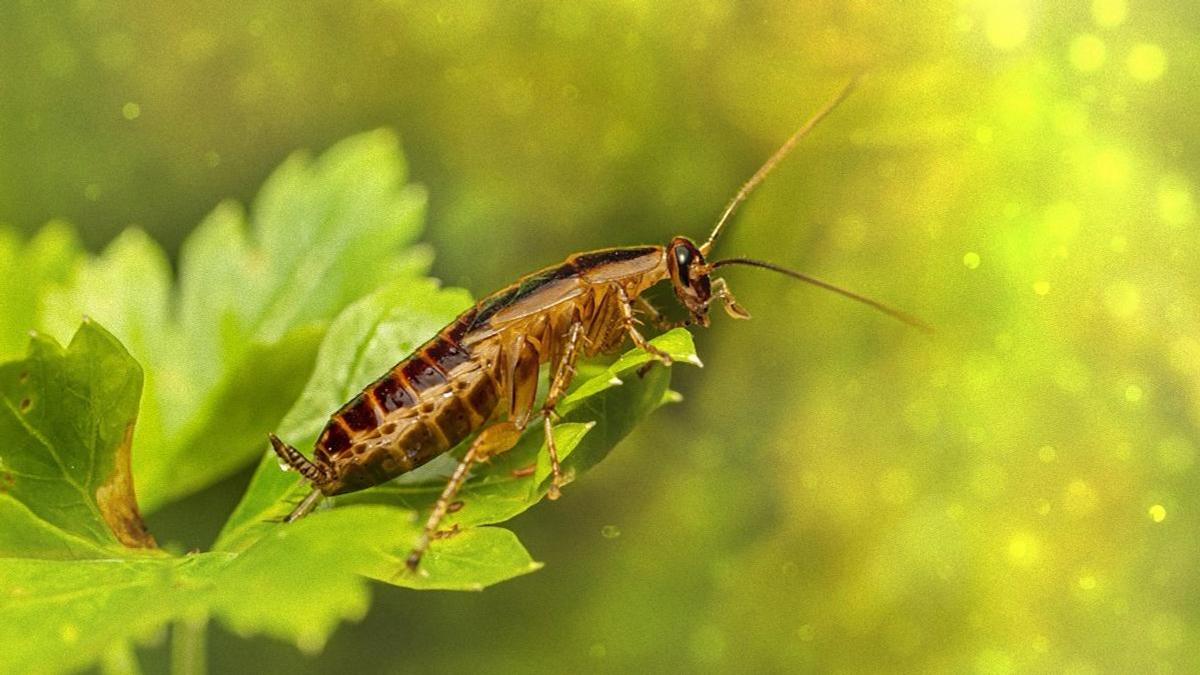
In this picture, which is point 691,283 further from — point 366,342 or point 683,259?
point 366,342

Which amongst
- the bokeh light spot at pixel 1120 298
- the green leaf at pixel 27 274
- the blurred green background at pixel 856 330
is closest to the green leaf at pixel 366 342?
the green leaf at pixel 27 274

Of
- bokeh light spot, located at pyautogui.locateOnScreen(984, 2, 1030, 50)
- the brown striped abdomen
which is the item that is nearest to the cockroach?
the brown striped abdomen

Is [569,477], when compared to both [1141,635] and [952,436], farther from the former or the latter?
[1141,635]

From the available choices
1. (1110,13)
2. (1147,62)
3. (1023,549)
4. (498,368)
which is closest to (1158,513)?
(1023,549)

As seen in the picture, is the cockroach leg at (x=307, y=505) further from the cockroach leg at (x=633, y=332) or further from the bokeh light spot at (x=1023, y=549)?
the bokeh light spot at (x=1023, y=549)


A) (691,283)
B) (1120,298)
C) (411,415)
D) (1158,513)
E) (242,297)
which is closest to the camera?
(411,415)

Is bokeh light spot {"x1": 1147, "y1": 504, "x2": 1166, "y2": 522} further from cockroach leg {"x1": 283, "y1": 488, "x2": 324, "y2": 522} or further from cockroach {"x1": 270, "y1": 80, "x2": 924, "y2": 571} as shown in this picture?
cockroach leg {"x1": 283, "y1": 488, "x2": 324, "y2": 522}
